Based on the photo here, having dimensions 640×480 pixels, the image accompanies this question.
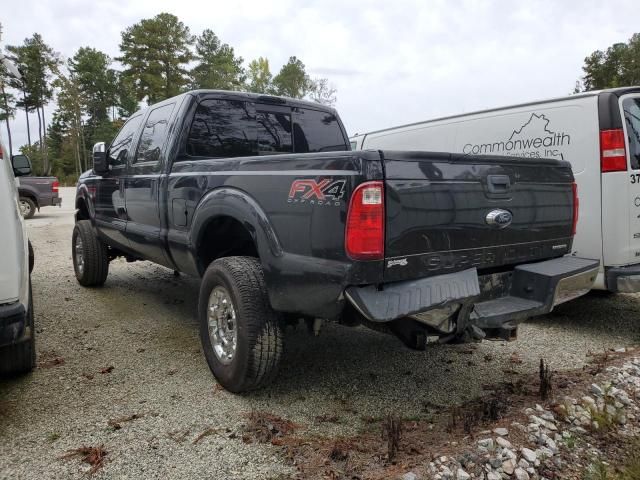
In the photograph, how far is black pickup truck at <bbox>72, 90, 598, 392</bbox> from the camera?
8.05ft

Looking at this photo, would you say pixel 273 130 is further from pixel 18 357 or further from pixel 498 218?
pixel 18 357

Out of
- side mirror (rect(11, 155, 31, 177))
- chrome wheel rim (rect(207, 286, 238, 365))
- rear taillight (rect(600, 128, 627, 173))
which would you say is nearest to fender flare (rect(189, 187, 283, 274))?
chrome wheel rim (rect(207, 286, 238, 365))

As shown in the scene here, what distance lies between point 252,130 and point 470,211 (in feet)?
7.53

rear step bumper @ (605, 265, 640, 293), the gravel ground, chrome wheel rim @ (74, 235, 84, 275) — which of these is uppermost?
chrome wheel rim @ (74, 235, 84, 275)

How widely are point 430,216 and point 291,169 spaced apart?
0.81 m

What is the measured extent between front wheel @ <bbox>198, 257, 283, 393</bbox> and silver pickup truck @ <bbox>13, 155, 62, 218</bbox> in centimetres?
1400

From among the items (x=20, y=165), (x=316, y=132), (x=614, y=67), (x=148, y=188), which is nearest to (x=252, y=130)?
(x=316, y=132)

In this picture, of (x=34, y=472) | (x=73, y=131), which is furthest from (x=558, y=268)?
(x=73, y=131)

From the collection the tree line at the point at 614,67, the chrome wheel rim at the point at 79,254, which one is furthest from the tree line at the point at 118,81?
the chrome wheel rim at the point at 79,254

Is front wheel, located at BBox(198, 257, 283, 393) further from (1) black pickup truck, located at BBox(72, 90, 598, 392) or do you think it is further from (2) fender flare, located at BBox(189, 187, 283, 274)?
(2) fender flare, located at BBox(189, 187, 283, 274)

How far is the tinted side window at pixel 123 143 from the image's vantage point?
505 centimetres

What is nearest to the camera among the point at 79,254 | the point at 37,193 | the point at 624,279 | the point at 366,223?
the point at 366,223

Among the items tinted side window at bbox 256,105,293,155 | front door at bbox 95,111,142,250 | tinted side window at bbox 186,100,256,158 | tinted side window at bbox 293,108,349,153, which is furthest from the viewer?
front door at bbox 95,111,142,250

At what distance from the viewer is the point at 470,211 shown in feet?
9.12
